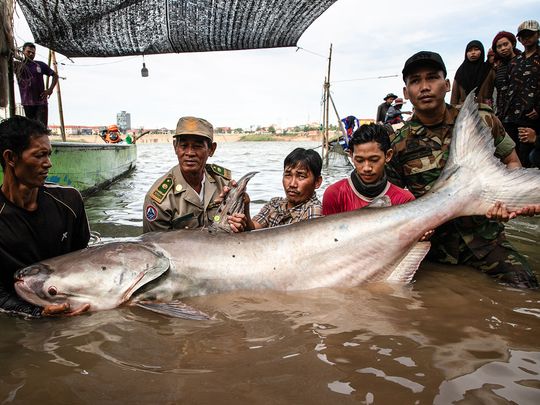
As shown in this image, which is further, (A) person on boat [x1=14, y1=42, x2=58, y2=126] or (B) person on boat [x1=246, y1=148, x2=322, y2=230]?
(A) person on boat [x1=14, y1=42, x2=58, y2=126]

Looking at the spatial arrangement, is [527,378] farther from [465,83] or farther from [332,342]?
[465,83]

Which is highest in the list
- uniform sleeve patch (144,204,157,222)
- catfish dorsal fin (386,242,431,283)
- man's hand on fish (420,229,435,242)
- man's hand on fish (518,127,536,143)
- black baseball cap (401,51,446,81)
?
black baseball cap (401,51,446,81)

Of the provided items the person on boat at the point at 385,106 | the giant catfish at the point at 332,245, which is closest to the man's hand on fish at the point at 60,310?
the giant catfish at the point at 332,245

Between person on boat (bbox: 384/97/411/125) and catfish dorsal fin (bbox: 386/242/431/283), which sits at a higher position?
person on boat (bbox: 384/97/411/125)

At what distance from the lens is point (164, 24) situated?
662 centimetres

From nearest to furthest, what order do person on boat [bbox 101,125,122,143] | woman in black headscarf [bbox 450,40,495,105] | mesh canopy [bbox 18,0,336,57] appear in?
1. mesh canopy [bbox 18,0,336,57]
2. woman in black headscarf [bbox 450,40,495,105]
3. person on boat [bbox 101,125,122,143]

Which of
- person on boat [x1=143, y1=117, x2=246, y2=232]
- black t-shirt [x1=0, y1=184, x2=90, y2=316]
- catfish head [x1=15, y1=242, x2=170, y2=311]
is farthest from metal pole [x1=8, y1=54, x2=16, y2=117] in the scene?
catfish head [x1=15, y1=242, x2=170, y2=311]

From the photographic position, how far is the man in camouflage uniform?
11.3 feet

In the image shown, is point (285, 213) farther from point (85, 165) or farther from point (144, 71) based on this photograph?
point (85, 165)

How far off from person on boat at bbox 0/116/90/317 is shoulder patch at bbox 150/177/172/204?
0.88 m

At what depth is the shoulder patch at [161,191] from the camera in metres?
3.82

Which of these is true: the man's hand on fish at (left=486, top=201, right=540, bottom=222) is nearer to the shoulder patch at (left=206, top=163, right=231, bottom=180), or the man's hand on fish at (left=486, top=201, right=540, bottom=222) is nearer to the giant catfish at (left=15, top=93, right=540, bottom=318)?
the giant catfish at (left=15, top=93, right=540, bottom=318)

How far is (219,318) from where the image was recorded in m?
2.52

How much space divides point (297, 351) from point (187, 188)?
2254mm
